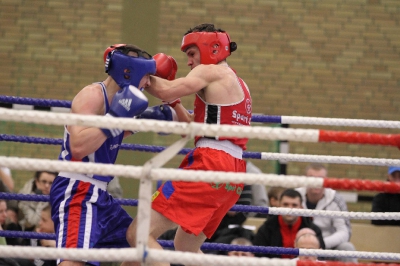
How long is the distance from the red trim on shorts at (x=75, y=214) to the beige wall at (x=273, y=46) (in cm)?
484

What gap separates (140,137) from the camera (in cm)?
674

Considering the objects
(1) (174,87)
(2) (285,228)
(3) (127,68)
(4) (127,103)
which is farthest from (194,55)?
(2) (285,228)

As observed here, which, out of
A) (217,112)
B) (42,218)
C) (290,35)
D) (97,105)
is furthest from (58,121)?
(290,35)

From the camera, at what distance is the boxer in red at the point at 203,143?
3352 mm

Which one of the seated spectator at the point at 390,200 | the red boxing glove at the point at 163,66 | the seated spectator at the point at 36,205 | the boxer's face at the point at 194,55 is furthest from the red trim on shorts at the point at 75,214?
the seated spectator at the point at 390,200

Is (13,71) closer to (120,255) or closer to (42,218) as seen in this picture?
(42,218)

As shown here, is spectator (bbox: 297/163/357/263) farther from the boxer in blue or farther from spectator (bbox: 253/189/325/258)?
the boxer in blue

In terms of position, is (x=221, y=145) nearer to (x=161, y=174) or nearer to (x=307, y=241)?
(x=161, y=174)

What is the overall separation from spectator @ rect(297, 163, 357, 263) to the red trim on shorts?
2738mm

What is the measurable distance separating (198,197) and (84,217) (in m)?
0.58

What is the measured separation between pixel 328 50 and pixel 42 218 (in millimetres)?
4361

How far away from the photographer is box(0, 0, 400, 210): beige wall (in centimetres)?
802

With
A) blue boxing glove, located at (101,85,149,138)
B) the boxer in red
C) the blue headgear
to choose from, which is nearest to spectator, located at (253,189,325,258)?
the boxer in red

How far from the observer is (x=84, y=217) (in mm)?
3164
